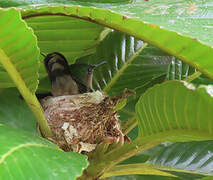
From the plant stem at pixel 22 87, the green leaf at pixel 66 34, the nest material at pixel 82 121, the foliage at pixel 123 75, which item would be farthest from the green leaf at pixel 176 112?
the green leaf at pixel 66 34

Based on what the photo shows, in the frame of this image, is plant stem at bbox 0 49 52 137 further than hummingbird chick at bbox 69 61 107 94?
No

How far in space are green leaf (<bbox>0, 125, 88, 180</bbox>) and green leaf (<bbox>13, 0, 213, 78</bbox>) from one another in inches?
12.7

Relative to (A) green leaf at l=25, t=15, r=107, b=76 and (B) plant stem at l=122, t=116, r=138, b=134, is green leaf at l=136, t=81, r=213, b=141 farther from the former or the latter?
(A) green leaf at l=25, t=15, r=107, b=76

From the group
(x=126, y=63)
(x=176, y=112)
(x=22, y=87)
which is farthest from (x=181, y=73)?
(x=22, y=87)

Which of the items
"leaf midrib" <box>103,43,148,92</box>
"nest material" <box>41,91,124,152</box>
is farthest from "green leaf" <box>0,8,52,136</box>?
"leaf midrib" <box>103,43,148,92</box>

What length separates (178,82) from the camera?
1.02 meters

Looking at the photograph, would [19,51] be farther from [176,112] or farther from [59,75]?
[59,75]

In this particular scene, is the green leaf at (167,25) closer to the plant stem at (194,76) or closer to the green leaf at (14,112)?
the plant stem at (194,76)

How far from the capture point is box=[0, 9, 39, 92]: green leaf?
93 cm

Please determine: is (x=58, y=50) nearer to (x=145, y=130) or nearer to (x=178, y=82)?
(x=145, y=130)

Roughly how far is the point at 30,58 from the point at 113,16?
24cm

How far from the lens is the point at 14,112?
1.73m

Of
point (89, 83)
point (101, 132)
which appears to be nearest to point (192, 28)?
point (101, 132)

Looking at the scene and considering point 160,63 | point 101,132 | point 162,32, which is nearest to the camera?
point 162,32
